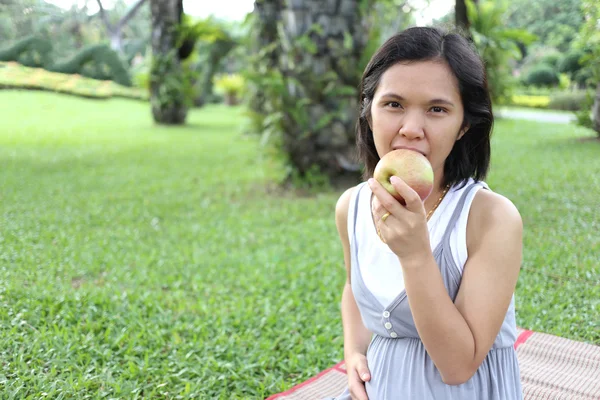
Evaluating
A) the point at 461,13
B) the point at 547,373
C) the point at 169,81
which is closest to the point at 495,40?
the point at 461,13

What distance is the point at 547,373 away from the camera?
2.56 metres

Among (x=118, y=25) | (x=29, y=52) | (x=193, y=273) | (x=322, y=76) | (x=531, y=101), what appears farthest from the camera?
(x=531, y=101)

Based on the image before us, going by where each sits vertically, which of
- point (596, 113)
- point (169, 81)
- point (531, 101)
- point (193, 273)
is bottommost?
point (531, 101)

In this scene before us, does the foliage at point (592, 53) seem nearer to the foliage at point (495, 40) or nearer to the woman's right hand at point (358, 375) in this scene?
the foliage at point (495, 40)

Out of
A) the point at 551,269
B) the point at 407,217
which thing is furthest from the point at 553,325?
the point at 407,217

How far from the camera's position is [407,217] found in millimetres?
1374

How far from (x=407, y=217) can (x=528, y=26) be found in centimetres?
1100

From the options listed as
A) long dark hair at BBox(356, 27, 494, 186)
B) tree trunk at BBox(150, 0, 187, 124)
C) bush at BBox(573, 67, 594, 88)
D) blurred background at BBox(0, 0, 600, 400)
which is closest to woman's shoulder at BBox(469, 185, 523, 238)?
long dark hair at BBox(356, 27, 494, 186)

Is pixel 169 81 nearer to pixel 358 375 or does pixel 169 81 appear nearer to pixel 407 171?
pixel 358 375

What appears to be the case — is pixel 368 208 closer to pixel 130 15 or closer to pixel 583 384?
pixel 583 384

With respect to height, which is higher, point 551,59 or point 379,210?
point 379,210

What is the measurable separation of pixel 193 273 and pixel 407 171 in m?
3.13

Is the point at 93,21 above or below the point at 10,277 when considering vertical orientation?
above

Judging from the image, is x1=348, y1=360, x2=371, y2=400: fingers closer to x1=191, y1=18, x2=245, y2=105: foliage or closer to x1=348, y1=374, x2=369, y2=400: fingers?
x1=348, y1=374, x2=369, y2=400: fingers
